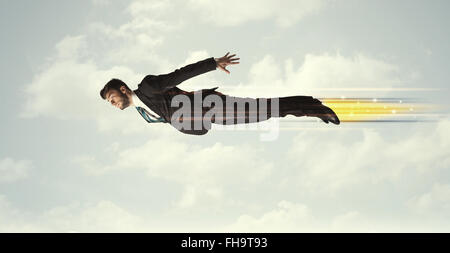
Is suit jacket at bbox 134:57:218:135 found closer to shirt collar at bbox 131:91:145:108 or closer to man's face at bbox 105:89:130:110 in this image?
shirt collar at bbox 131:91:145:108

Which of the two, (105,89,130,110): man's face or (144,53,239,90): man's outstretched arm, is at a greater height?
(144,53,239,90): man's outstretched arm

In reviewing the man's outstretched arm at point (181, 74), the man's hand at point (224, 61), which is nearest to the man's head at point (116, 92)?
the man's outstretched arm at point (181, 74)

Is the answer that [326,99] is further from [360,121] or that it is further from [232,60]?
[232,60]

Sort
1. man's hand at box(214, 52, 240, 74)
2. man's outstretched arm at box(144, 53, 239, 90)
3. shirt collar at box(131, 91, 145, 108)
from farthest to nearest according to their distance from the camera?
shirt collar at box(131, 91, 145, 108), man's hand at box(214, 52, 240, 74), man's outstretched arm at box(144, 53, 239, 90)

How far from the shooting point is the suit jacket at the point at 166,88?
7254 millimetres

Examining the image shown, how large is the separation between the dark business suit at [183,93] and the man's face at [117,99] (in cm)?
27

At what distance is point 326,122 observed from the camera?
738cm

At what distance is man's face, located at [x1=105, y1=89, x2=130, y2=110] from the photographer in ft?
Result: 24.7

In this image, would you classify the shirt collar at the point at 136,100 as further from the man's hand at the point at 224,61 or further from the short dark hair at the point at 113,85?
the man's hand at the point at 224,61

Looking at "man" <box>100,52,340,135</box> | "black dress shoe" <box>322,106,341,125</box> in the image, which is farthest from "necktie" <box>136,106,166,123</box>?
"black dress shoe" <box>322,106,341,125</box>

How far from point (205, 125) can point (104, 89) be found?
206 cm

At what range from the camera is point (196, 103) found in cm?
746
